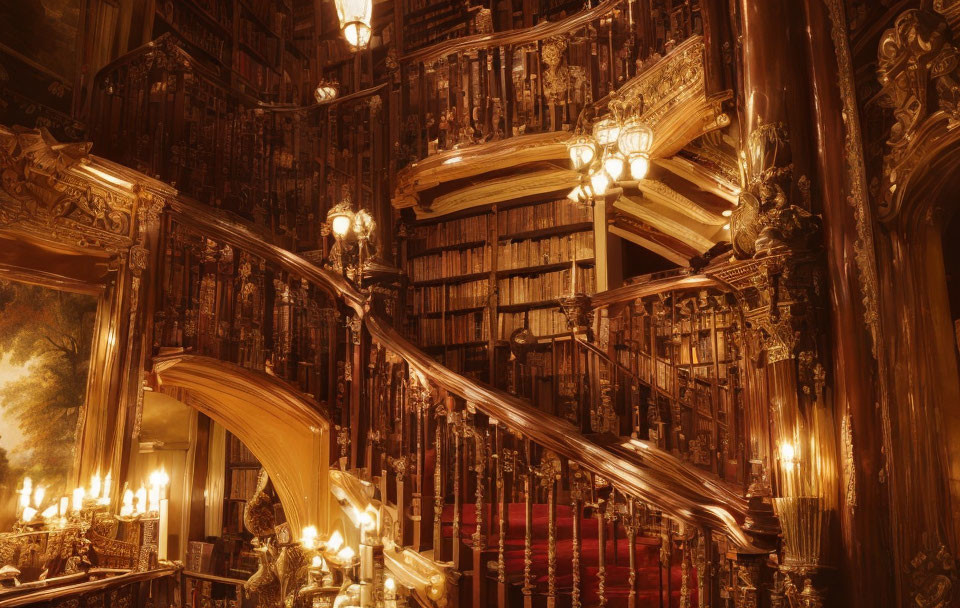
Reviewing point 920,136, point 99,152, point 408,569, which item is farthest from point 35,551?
point 920,136

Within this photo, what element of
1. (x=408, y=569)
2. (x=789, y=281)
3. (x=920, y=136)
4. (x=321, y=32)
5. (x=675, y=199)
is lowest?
(x=408, y=569)

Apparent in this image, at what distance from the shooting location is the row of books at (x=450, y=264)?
25.8 feet

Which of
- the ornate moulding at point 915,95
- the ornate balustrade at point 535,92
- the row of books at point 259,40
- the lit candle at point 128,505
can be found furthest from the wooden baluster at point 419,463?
the row of books at point 259,40

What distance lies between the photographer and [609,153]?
16.2 feet

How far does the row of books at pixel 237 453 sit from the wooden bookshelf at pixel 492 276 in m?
2.25

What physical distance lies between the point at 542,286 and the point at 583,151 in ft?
8.77

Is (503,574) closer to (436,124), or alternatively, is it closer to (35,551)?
(35,551)

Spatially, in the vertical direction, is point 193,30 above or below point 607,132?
above

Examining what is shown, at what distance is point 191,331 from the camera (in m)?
4.67

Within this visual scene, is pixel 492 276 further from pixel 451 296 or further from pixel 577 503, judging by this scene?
pixel 577 503

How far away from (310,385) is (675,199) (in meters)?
3.91

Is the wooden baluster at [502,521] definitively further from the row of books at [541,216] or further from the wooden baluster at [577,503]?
the row of books at [541,216]

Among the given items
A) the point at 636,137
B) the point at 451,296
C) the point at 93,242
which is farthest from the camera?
the point at 451,296

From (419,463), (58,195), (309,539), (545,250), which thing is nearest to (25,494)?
(58,195)
